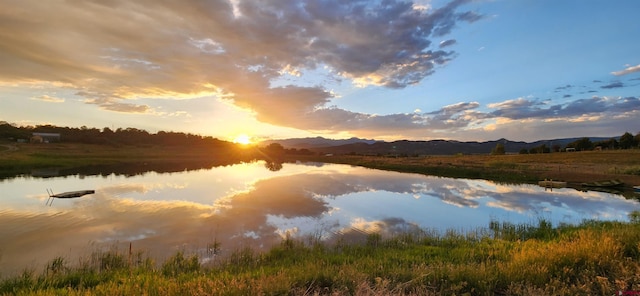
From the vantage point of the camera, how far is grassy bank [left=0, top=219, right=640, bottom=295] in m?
5.10

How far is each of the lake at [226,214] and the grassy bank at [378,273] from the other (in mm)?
2036

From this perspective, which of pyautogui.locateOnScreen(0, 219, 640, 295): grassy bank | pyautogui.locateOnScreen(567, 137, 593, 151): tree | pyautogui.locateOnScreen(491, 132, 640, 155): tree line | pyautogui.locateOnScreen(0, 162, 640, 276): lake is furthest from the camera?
pyautogui.locateOnScreen(567, 137, 593, 151): tree

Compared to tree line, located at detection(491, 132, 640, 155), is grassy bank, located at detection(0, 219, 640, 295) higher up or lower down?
lower down

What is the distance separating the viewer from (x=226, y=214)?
55.6 feet

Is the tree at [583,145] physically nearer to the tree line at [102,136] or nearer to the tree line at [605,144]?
the tree line at [605,144]

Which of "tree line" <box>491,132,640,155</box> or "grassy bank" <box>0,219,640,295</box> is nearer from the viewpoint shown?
"grassy bank" <box>0,219,640,295</box>

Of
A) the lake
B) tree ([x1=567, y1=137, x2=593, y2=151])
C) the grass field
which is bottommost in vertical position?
the lake

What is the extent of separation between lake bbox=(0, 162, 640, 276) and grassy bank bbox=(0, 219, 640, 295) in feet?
6.68

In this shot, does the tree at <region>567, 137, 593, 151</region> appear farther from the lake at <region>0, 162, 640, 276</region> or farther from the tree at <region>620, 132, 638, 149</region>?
the lake at <region>0, 162, 640, 276</region>

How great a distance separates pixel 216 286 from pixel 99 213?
15263mm

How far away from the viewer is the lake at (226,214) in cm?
1148

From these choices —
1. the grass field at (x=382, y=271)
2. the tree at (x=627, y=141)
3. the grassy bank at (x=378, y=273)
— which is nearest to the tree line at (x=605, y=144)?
the tree at (x=627, y=141)

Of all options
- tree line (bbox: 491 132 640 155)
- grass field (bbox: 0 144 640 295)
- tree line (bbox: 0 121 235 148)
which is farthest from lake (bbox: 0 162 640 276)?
tree line (bbox: 0 121 235 148)

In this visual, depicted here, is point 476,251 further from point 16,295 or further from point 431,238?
point 16,295
